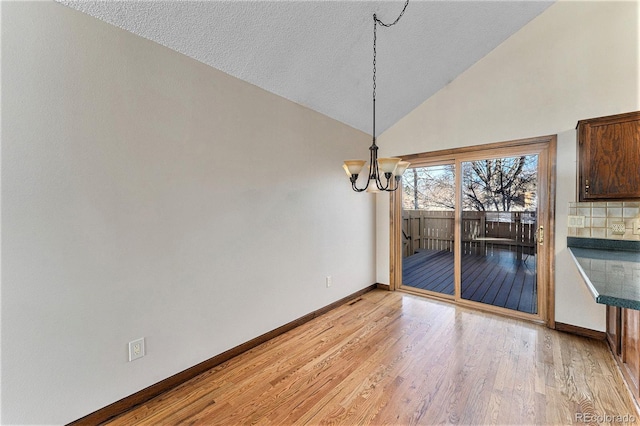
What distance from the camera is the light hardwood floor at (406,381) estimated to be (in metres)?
1.71

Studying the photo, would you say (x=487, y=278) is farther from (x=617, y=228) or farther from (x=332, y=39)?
(x=332, y=39)

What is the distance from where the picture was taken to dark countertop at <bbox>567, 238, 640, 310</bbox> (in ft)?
4.18

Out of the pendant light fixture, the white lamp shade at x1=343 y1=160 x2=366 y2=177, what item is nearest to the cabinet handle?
the pendant light fixture

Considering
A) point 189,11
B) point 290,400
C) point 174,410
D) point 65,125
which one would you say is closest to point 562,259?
point 290,400

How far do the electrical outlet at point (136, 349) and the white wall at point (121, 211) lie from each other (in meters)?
0.05

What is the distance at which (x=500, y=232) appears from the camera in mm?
3326

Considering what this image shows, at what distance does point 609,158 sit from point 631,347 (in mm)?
1503

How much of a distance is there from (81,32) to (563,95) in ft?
13.4

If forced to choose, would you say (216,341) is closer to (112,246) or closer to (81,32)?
(112,246)

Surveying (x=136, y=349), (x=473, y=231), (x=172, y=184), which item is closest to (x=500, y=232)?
(x=473, y=231)

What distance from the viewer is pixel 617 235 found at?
2.53 meters

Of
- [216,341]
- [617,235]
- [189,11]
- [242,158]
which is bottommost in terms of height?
[216,341]

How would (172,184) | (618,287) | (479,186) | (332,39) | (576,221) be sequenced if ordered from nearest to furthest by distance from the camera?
(618,287) < (172,184) < (332,39) < (576,221) < (479,186)

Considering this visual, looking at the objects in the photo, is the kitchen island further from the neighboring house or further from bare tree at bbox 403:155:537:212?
bare tree at bbox 403:155:537:212
